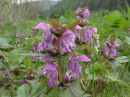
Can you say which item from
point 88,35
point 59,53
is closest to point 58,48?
point 59,53

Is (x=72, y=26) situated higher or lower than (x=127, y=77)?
higher

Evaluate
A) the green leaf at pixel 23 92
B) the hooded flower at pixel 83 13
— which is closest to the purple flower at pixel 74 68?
the green leaf at pixel 23 92

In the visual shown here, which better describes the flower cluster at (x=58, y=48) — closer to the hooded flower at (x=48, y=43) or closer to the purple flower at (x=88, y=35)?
the hooded flower at (x=48, y=43)

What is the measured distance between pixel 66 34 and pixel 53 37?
0.04 meters

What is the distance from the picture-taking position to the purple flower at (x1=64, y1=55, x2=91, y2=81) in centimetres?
113

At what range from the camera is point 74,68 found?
116 centimetres

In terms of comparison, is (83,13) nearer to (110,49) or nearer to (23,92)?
(110,49)

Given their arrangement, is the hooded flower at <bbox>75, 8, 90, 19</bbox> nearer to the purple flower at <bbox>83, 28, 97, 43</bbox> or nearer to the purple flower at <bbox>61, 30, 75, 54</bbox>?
the purple flower at <bbox>83, 28, 97, 43</bbox>

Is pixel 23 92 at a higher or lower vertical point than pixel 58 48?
lower

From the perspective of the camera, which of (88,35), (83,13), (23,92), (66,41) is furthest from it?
(83,13)

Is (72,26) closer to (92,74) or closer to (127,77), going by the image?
(92,74)

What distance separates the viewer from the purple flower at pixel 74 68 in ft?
3.72

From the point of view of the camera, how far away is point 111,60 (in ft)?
5.45

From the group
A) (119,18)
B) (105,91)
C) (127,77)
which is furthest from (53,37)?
(119,18)
